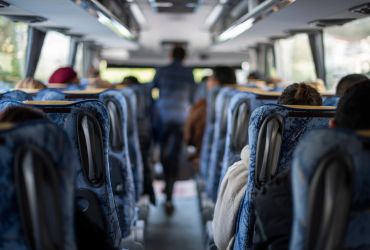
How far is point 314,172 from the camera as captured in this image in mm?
938

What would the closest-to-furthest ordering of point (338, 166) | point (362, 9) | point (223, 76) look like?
point (338, 166)
point (362, 9)
point (223, 76)

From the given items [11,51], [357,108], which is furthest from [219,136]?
[11,51]

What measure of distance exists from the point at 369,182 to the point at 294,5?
2.83 m

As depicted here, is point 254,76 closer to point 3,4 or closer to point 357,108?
point 3,4

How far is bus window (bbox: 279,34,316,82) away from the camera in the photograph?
21.3ft

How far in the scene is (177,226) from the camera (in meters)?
4.16

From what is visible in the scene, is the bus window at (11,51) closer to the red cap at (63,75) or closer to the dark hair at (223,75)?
the red cap at (63,75)

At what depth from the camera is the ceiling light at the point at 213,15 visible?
658cm

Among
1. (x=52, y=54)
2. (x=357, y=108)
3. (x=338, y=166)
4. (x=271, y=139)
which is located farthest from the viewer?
(x=52, y=54)

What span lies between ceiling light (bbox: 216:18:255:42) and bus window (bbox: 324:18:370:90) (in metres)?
1.28

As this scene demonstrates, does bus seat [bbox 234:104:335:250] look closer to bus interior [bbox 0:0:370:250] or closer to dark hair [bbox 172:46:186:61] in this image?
bus interior [bbox 0:0:370:250]

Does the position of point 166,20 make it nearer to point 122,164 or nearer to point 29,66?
point 29,66

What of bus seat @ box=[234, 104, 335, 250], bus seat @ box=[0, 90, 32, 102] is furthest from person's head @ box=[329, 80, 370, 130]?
bus seat @ box=[0, 90, 32, 102]

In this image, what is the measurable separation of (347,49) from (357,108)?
4.48 metres
